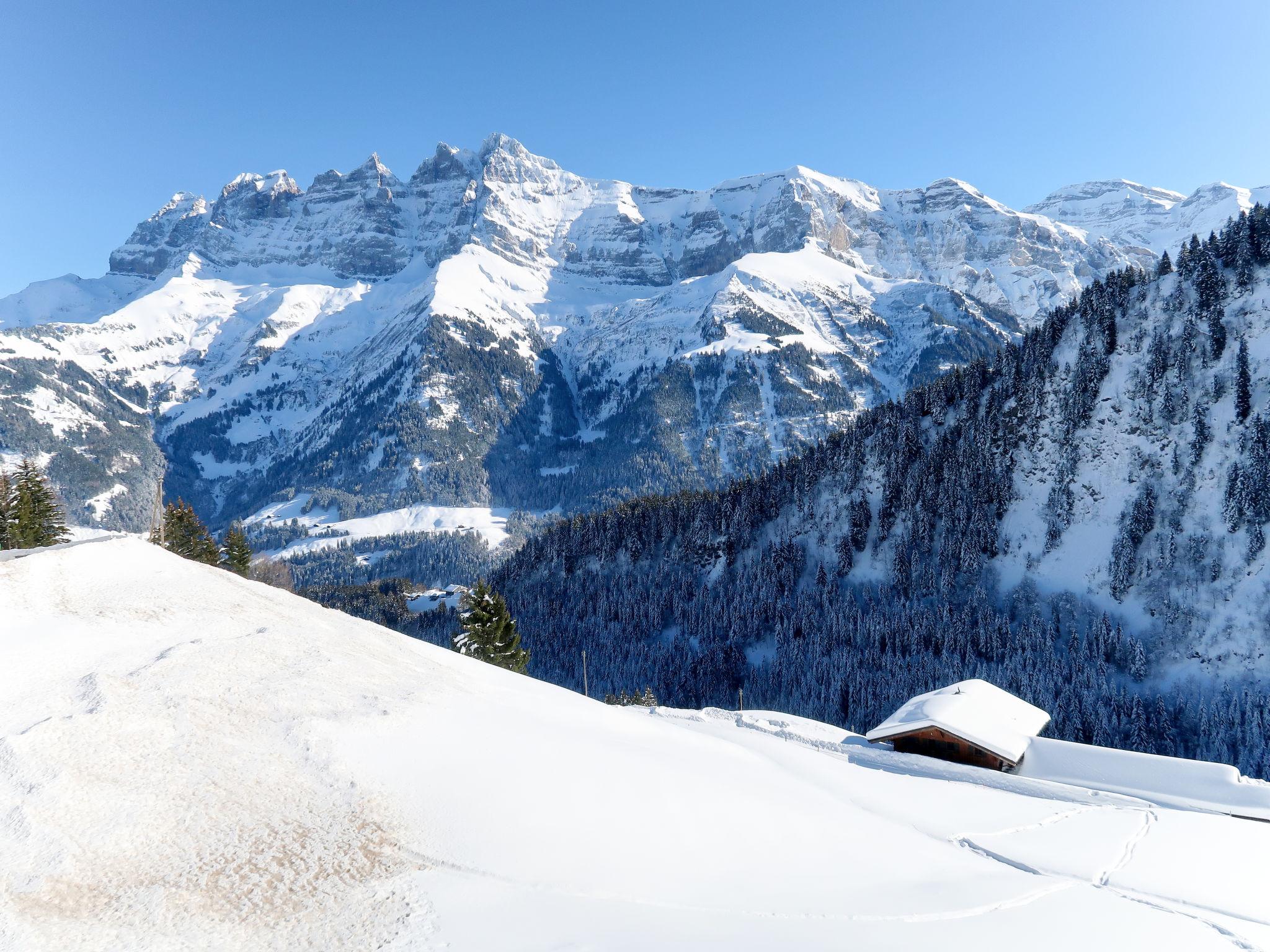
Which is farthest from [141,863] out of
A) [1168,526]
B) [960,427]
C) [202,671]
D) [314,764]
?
[960,427]

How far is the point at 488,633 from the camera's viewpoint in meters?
55.3

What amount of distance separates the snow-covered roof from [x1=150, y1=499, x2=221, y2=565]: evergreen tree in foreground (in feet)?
202

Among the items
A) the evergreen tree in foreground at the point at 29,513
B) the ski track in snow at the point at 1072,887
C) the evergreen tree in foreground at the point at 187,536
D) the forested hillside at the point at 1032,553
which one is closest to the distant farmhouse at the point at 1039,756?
the ski track in snow at the point at 1072,887

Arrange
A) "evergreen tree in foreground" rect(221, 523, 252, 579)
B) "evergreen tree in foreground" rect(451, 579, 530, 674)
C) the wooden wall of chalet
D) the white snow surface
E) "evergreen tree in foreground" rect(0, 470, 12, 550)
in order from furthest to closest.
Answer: "evergreen tree in foreground" rect(221, 523, 252, 579)
"evergreen tree in foreground" rect(0, 470, 12, 550)
"evergreen tree in foreground" rect(451, 579, 530, 674)
the wooden wall of chalet
the white snow surface

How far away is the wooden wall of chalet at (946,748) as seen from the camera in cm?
3794

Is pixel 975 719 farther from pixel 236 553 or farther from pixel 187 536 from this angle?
pixel 187 536

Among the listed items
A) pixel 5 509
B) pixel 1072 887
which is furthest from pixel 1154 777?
pixel 5 509

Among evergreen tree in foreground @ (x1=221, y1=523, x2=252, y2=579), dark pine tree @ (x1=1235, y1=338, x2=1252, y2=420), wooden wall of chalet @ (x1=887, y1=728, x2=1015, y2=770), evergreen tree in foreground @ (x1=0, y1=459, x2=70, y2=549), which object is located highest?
dark pine tree @ (x1=1235, y1=338, x2=1252, y2=420)

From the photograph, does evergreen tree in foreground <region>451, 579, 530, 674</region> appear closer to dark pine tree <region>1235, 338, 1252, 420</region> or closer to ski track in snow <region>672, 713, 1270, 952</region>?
ski track in snow <region>672, 713, 1270, 952</region>

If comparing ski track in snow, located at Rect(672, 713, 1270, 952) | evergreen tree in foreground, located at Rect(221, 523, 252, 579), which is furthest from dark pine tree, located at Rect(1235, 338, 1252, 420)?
evergreen tree in foreground, located at Rect(221, 523, 252, 579)

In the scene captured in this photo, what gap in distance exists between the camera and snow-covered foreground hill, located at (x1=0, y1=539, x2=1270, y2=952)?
8.22 metres

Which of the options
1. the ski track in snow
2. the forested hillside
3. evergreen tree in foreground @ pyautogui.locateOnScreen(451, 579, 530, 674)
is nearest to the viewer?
the ski track in snow

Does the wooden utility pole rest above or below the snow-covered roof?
above

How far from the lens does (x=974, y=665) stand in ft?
259
